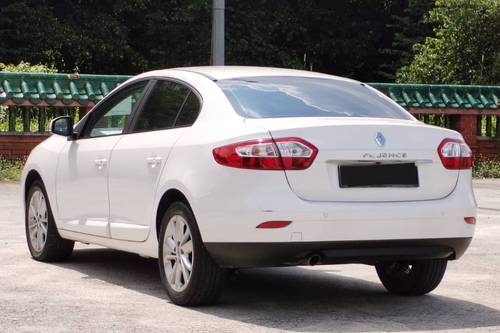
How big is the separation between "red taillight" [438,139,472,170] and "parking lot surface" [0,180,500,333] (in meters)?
0.90

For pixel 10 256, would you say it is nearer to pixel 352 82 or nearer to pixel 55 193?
pixel 55 193

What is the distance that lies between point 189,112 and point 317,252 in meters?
1.42

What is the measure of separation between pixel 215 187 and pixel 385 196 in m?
1.01

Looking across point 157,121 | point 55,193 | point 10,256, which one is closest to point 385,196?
point 157,121

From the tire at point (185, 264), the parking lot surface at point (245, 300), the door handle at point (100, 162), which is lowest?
the parking lot surface at point (245, 300)

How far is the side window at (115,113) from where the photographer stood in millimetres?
9258

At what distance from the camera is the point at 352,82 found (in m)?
8.95

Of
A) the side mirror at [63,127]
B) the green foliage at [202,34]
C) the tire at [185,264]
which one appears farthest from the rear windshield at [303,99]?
the green foliage at [202,34]

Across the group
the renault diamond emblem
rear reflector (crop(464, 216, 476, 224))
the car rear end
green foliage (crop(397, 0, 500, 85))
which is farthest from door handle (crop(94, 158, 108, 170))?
green foliage (crop(397, 0, 500, 85))

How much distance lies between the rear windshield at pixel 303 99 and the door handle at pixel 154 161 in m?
0.62

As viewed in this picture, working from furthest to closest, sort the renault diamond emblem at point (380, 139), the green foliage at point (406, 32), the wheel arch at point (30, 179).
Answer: the green foliage at point (406, 32)
the wheel arch at point (30, 179)
the renault diamond emblem at point (380, 139)

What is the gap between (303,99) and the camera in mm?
8258

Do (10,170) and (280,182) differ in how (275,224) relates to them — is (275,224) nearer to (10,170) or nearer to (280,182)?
(280,182)

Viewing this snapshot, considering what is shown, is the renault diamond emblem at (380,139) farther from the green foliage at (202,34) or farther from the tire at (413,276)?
the green foliage at (202,34)
